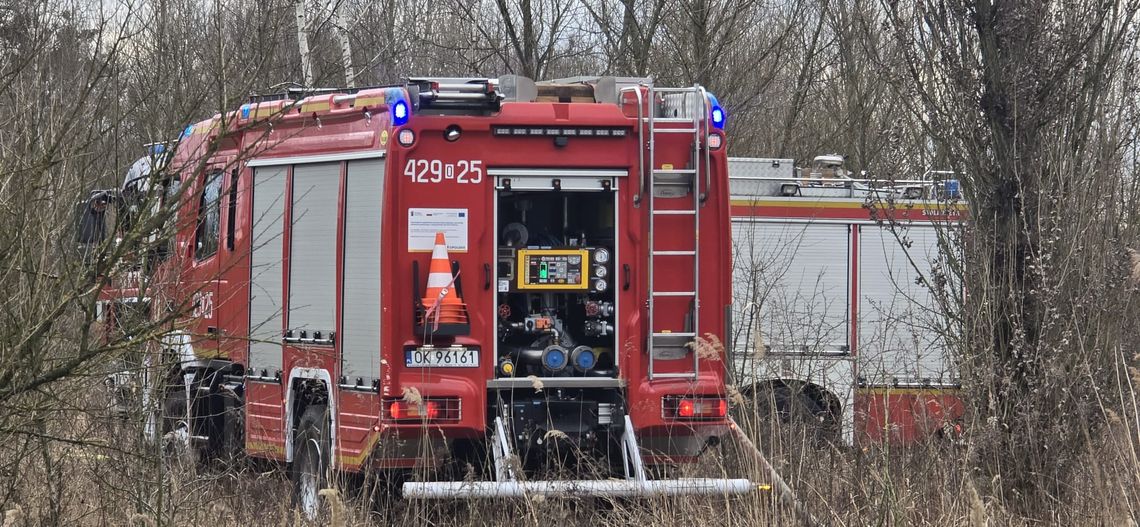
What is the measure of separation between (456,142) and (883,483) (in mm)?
3780

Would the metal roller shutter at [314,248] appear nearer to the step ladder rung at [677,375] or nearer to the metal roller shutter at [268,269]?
the metal roller shutter at [268,269]

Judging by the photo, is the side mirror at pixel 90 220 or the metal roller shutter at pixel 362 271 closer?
the side mirror at pixel 90 220

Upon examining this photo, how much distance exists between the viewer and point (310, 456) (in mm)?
9711

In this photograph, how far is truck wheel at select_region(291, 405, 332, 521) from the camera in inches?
370

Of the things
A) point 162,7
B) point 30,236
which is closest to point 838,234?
point 162,7

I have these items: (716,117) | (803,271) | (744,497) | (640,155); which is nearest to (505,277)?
(640,155)

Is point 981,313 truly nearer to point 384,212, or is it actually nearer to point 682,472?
point 682,472

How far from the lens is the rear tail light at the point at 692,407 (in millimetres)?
9062

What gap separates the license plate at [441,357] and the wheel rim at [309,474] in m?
1.14

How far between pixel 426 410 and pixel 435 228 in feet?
3.60

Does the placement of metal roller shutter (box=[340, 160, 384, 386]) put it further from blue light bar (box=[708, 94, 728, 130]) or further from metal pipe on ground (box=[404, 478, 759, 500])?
blue light bar (box=[708, 94, 728, 130])

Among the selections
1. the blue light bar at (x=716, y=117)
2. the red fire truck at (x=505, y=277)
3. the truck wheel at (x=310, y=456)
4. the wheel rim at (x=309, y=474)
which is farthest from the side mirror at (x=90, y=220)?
the blue light bar at (x=716, y=117)

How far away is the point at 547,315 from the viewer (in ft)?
30.3

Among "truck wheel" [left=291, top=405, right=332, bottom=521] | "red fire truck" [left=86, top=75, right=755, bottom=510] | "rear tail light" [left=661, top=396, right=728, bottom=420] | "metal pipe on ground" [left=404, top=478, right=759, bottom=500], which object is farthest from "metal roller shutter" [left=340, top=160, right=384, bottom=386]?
"rear tail light" [left=661, top=396, right=728, bottom=420]
